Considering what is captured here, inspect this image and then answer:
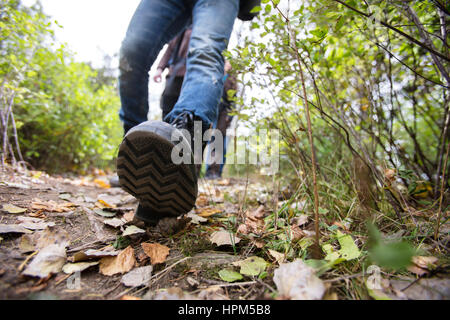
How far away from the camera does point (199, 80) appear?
43.7 inches

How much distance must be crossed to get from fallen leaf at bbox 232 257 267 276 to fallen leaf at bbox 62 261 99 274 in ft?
1.42

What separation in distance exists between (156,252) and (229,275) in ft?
0.90

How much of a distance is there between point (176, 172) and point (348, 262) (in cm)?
63

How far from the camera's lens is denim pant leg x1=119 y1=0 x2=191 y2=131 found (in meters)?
1.32

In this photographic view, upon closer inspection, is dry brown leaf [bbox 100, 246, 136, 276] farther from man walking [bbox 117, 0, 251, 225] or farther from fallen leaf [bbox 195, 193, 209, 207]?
fallen leaf [bbox 195, 193, 209, 207]

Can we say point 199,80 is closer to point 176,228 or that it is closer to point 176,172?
point 176,172

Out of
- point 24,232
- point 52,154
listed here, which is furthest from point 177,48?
point 52,154

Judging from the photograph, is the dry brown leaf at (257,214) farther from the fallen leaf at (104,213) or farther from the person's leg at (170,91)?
the person's leg at (170,91)

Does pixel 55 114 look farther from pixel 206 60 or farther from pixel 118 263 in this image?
pixel 118 263

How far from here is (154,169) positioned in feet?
2.70

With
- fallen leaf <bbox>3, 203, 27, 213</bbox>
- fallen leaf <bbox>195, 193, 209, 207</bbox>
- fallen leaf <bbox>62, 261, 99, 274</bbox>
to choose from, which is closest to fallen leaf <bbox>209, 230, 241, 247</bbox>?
fallen leaf <bbox>62, 261, 99, 274</bbox>

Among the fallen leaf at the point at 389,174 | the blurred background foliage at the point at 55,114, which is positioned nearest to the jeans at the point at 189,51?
the fallen leaf at the point at 389,174

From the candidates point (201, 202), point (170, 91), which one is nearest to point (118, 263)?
point (201, 202)
